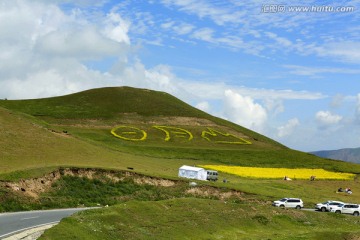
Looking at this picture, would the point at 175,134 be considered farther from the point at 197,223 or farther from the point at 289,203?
the point at 197,223

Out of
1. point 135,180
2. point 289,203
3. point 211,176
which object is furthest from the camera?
point 211,176

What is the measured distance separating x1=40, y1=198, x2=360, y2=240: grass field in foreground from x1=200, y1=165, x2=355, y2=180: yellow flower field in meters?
36.0

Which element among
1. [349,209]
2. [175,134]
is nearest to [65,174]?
[349,209]

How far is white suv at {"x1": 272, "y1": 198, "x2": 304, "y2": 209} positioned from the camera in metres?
65.6

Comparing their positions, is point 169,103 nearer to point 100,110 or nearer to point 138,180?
point 100,110

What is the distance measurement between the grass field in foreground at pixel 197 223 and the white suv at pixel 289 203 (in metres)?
5.60

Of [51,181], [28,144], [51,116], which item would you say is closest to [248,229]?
[51,181]

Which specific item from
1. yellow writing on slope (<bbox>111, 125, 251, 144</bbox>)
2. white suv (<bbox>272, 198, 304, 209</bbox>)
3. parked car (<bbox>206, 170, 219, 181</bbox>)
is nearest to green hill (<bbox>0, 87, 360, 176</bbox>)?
yellow writing on slope (<bbox>111, 125, 251, 144</bbox>)

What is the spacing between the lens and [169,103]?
188750mm

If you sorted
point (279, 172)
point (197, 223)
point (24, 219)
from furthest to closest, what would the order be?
point (279, 172)
point (197, 223)
point (24, 219)

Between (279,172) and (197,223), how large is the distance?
62.7m

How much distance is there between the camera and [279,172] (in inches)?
4117

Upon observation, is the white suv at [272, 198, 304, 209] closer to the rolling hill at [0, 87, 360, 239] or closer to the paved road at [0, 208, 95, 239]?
the rolling hill at [0, 87, 360, 239]

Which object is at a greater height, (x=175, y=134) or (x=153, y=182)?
(x=175, y=134)
